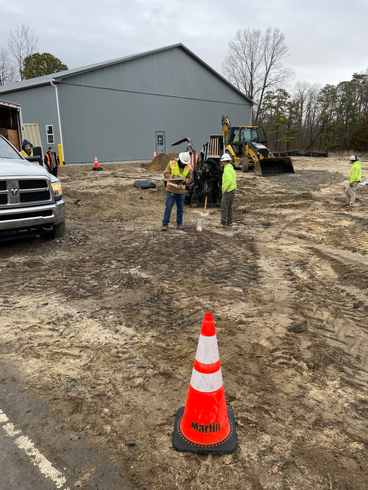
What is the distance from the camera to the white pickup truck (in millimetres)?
5730

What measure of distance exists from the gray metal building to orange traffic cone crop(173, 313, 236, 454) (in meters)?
21.4

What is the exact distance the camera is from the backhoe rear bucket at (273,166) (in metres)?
18.2

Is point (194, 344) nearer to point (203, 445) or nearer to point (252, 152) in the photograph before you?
point (203, 445)

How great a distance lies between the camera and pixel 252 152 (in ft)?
63.8

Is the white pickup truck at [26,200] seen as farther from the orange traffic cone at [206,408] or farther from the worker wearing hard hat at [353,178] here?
the worker wearing hard hat at [353,178]

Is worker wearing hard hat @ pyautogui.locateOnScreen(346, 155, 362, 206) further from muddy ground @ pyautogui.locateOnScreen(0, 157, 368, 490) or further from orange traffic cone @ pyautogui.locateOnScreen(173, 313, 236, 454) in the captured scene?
orange traffic cone @ pyautogui.locateOnScreen(173, 313, 236, 454)

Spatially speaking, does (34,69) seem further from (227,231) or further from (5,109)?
(227,231)

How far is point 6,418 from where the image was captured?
2.60 m

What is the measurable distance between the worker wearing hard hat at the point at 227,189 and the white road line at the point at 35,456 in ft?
24.2

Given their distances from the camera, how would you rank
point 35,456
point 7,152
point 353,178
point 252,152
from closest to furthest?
point 35,456 → point 7,152 → point 353,178 → point 252,152

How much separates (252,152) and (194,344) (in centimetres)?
1745

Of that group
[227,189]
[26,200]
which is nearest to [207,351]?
[26,200]

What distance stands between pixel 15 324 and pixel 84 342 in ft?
3.09

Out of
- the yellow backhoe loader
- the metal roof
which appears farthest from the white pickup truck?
the metal roof
